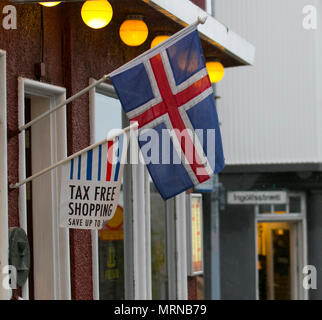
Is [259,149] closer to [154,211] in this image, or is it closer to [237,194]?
[237,194]

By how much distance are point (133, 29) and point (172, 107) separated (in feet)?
4.88

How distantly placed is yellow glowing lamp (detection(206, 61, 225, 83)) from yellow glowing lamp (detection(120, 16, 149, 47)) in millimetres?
1776

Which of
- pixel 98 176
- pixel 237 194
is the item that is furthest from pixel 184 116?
pixel 237 194

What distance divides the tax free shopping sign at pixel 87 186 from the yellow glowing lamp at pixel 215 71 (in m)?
3.39

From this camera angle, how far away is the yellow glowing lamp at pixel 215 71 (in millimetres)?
8959

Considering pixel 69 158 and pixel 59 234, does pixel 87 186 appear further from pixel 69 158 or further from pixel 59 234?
pixel 59 234

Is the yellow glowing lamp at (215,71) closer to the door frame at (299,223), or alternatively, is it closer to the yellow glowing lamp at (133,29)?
the yellow glowing lamp at (133,29)

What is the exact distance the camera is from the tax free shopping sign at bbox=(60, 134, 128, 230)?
5.71m

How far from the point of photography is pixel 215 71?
9.02 m

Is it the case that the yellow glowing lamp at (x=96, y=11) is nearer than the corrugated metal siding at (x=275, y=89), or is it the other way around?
the yellow glowing lamp at (x=96, y=11)

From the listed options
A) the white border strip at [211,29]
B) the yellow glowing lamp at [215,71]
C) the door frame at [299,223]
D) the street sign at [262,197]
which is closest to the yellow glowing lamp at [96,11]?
the white border strip at [211,29]

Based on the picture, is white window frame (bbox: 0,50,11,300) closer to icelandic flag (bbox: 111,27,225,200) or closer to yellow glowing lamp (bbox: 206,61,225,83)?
icelandic flag (bbox: 111,27,225,200)

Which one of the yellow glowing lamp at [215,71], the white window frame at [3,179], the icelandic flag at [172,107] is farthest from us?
the yellow glowing lamp at [215,71]
